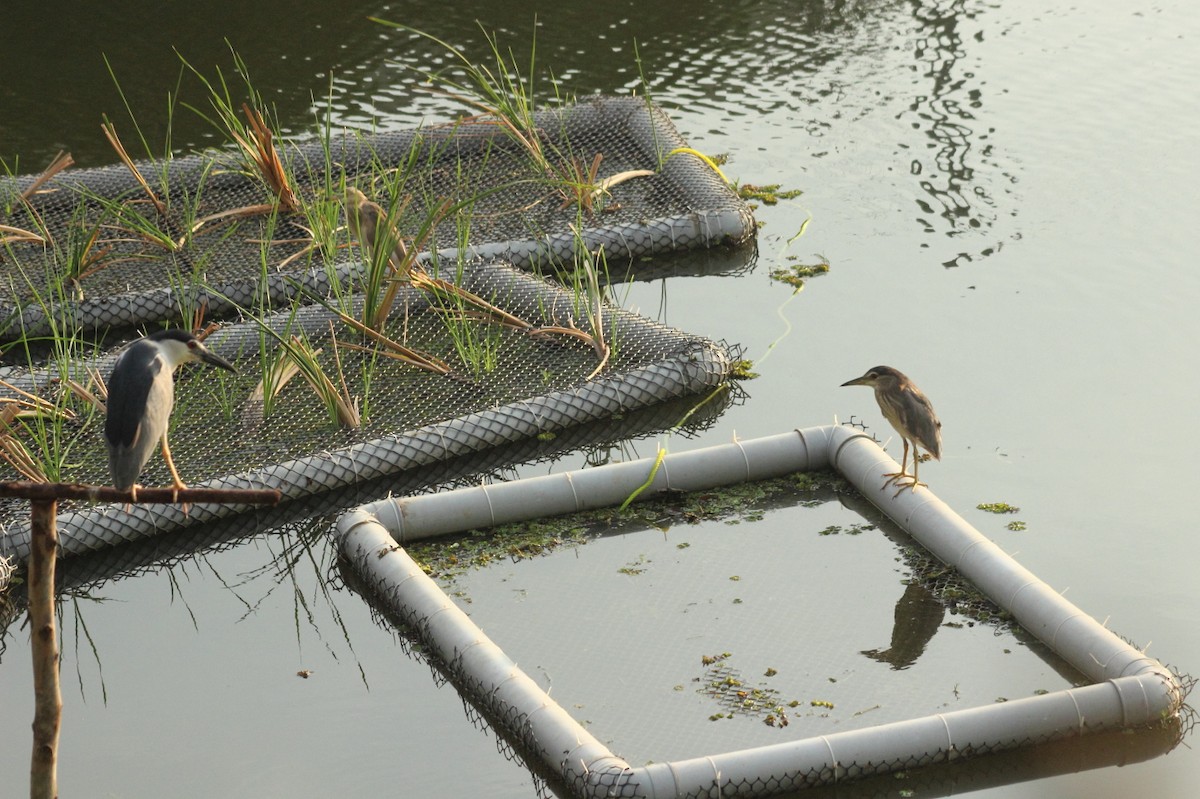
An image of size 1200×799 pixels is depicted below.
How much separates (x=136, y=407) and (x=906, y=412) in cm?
272

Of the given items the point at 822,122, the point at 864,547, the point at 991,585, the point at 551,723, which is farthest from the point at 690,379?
the point at 822,122

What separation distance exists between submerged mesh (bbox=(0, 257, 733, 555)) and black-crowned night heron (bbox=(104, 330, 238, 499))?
1197mm

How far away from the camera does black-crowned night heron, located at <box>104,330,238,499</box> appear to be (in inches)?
174

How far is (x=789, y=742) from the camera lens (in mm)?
4391

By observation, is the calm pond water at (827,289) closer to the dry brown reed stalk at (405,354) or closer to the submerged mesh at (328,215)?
the submerged mesh at (328,215)

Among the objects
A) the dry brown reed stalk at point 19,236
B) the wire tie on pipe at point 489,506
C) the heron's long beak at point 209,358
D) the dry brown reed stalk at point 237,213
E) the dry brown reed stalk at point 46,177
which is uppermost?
the heron's long beak at point 209,358

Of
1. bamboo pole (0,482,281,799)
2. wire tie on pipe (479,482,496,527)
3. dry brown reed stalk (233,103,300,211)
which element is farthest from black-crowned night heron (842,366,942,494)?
dry brown reed stalk (233,103,300,211)

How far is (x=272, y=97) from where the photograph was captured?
10188 mm

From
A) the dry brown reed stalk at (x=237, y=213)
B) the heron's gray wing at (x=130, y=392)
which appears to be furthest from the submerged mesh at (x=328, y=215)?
the heron's gray wing at (x=130, y=392)

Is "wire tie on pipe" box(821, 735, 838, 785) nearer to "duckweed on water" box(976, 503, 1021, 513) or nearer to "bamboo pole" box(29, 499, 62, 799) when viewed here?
"duckweed on water" box(976, 503, 1021, 513)

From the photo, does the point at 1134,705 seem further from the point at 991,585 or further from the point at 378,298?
the point at 378,298

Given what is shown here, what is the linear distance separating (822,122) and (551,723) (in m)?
5.99

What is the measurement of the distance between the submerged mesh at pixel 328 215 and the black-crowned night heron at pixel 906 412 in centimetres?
193

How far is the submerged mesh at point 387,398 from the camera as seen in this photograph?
5.97 meters
